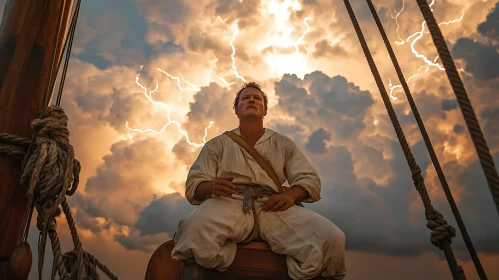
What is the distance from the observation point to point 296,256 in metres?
2.36

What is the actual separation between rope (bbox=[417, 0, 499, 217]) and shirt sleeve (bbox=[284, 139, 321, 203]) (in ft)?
5.16

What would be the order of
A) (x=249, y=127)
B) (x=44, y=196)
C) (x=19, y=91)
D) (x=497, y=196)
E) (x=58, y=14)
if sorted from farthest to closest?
(x=249, y=127) → (x=58, y=14) → (x=19, y=91) → (x=44, y=196) → (x=497, y=196)

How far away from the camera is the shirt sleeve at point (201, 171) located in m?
2.67

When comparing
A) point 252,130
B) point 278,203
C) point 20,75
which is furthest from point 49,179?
point 252,130

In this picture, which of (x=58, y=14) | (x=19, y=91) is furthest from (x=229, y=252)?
(x=58, y=14)

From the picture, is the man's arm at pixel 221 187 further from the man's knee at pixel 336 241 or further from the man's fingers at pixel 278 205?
the man's knee at pixel 336 241

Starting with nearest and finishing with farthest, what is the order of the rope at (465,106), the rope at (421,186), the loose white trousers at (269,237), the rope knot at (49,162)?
the rope at (465,106) → the rope knot at (49,162) → the rope at (421,186) → the loose white trousers at (269,237)

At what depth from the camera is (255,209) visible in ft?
8.57

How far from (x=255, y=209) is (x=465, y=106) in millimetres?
1688

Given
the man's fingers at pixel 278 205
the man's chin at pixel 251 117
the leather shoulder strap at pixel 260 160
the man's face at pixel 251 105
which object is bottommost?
the man's fingers at pixel 278 205

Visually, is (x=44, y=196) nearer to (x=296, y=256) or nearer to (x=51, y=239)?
(x=51, y=239)

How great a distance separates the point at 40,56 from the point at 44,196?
2.67 feet

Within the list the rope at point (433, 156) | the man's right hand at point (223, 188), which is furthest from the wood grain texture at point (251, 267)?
the rope at point (433, 156)

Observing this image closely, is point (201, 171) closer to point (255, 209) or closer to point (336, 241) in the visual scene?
point (255, 209)
